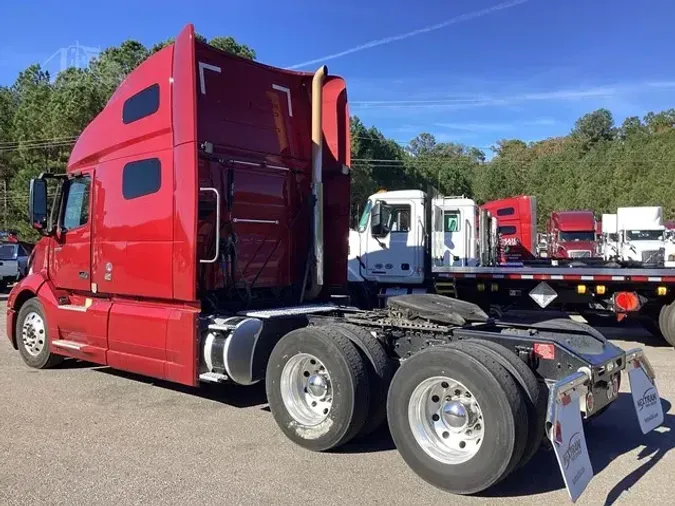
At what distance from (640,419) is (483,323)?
1368 mm

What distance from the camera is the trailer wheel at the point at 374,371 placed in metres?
4.81

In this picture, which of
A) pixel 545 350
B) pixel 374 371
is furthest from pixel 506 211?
pixel 545 350

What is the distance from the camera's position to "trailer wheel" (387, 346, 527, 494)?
3.89m

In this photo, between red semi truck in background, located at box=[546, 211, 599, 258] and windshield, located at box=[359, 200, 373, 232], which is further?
red semi truck in background, located at box=[546, 211, 599, 258]

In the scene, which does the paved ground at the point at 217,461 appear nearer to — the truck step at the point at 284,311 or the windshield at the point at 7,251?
the truck step at the point at 284,311

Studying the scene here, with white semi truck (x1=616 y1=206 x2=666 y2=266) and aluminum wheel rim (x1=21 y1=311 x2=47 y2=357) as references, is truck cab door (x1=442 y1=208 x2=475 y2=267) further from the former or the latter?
white semi truck (x1=616 y1=206 x2=666 y2=266)

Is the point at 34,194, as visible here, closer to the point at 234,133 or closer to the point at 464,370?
the point at 234,133

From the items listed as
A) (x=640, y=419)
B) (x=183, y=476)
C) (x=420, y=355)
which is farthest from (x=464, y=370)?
(x=183, y=476)

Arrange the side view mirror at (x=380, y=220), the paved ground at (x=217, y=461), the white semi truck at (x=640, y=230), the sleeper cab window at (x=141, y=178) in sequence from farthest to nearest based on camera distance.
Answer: the white semi truck at (x=640, y=230)
the side view mirror at (x=380, y=220)
the sleeper cab window at (x=141, y=178)
the paved ground at (x=217, y=461)

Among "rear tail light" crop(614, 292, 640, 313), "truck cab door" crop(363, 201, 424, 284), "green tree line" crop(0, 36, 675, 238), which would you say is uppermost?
"green tree line" crop(0, 36, 675, 238)

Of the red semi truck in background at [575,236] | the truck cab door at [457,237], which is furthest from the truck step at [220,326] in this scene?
the red semi truck in background at [575,236]

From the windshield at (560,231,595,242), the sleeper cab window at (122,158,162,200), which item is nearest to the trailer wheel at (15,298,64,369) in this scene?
the sleeper cab window at (122,158,162,200)

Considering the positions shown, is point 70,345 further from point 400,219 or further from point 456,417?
point 400,219

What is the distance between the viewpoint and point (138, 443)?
513 centimetres
